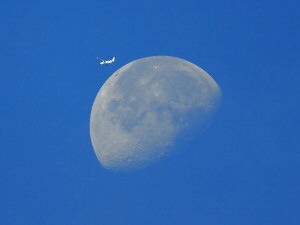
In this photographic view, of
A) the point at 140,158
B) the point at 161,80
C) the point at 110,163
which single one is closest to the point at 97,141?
the point at 110,163

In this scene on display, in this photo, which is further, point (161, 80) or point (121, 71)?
point (121, 71)

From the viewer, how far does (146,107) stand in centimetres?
3616

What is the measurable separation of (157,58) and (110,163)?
434 inches

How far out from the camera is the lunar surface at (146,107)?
35750 millimetres

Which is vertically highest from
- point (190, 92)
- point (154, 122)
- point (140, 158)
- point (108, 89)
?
point (108, 89)

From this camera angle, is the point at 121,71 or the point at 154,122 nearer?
the point at 154,122

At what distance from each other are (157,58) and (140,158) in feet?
33.6

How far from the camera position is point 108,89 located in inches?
1537

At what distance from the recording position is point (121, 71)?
40.1 metres

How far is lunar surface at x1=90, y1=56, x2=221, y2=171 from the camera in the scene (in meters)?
35.8

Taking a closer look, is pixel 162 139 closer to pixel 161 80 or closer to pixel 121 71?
pixel 161 80

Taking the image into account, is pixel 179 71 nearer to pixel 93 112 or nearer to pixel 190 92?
pixel 190 92

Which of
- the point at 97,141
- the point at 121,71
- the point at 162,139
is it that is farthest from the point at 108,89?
the point at 162,139

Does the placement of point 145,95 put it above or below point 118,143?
above
